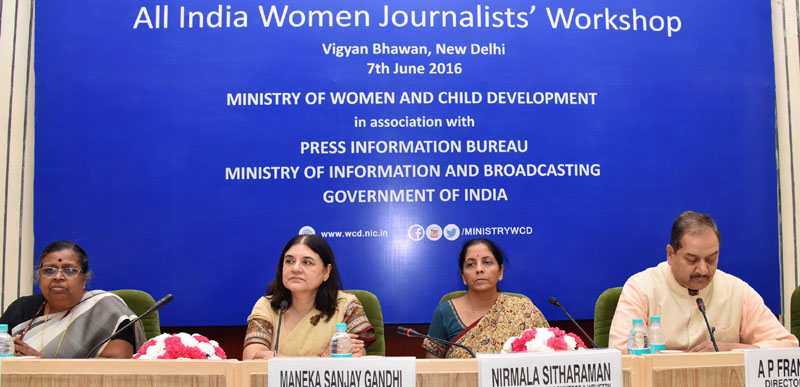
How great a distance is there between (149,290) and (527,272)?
178 cm

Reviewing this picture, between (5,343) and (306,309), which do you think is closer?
(5,343)

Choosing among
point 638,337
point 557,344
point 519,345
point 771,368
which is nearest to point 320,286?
point 519,345

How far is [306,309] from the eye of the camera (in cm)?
242

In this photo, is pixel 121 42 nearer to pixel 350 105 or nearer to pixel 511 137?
pixel 350 105

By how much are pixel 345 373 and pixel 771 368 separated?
915 mm

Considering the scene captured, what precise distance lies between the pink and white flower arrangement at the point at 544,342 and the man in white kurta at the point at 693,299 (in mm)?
415

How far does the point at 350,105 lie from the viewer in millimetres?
3029

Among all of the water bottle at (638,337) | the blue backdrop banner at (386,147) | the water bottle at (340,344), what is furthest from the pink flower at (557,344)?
the blue backdrop banner at (386,147)

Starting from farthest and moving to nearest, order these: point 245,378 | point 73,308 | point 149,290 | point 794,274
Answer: point 794,274 < point 149,290 < point 73,308 < point 245,378

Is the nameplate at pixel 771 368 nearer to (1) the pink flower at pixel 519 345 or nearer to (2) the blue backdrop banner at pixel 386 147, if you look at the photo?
(1) the pink flower at pixel 519 345

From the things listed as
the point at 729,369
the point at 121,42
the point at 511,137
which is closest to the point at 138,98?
the point at 121,42

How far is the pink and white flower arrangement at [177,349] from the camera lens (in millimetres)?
1693

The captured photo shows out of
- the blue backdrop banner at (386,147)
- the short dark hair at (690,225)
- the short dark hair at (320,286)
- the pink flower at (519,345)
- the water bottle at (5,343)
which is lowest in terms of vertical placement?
the pink flower at (519,345)

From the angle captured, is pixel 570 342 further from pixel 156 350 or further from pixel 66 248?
pixel 66 248
